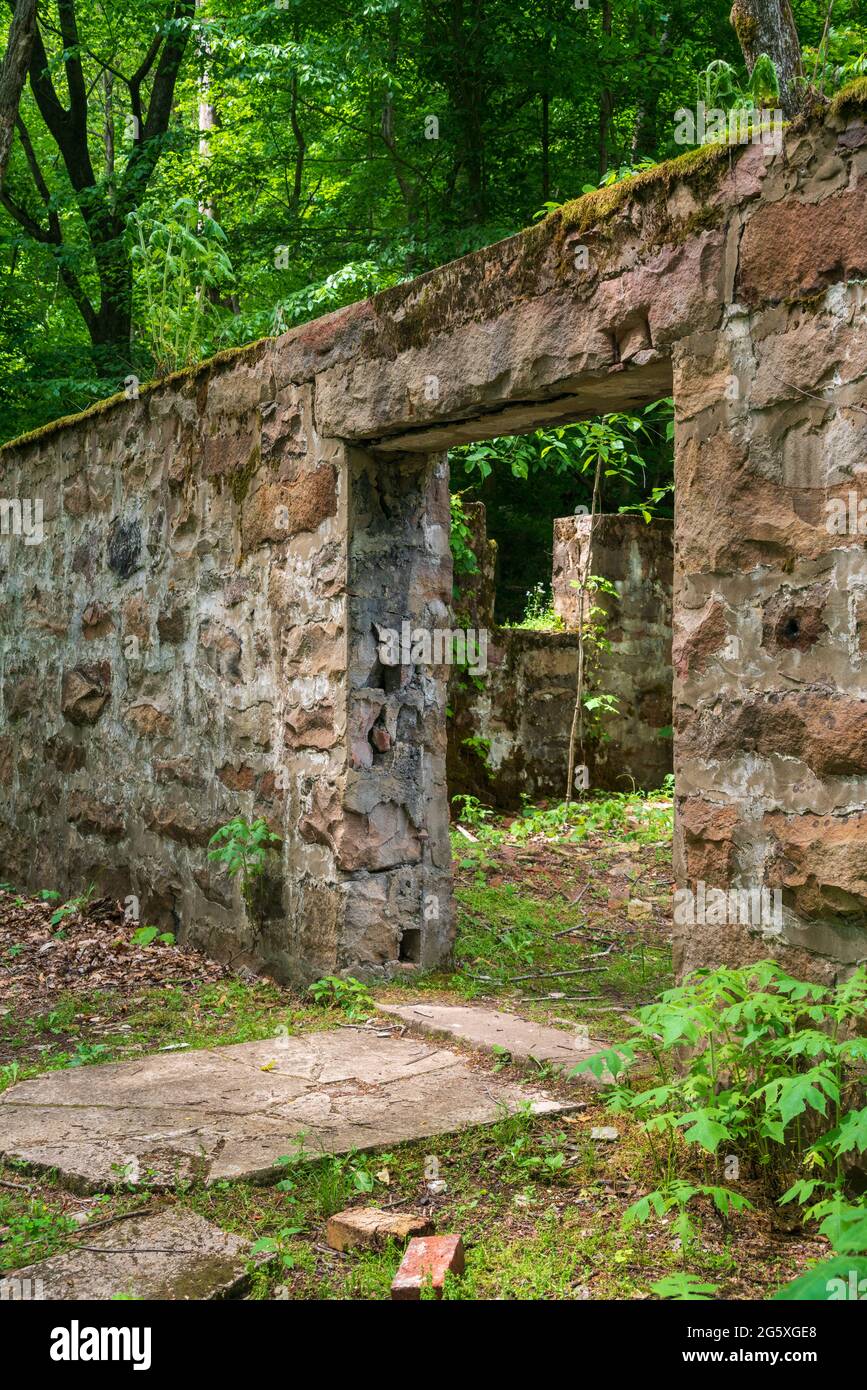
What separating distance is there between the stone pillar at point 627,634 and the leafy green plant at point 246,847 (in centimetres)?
452

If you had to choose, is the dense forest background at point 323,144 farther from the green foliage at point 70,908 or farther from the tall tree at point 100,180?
the green foliage at point 70,908

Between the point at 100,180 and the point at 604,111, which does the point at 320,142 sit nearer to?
the point at 100,180

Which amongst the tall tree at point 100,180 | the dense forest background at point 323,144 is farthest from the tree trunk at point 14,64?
the tall tree at point 100,180

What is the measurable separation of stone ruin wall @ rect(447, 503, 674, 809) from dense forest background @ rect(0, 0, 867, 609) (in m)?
1.04

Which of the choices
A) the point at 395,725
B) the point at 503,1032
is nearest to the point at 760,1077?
the point at 503,1032

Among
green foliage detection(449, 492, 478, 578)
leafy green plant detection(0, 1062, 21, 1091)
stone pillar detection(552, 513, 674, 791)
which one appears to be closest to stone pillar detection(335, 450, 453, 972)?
leafy green plant detection(0, 1062, 21, 1091)

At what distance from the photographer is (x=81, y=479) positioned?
235 inches

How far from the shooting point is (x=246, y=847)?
4.56 meters

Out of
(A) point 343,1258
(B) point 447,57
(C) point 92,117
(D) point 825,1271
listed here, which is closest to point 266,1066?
(A) point 343,1258

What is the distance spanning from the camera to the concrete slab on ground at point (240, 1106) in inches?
109

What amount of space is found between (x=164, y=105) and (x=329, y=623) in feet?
34.8

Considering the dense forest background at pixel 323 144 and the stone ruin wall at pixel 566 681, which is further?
the dense forest background at pixel 323 144

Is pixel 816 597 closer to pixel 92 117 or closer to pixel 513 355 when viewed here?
pixel 513 355

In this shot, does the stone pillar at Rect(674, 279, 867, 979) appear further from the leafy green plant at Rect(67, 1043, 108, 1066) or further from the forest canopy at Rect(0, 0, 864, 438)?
the forest canopy at Rect(0, 0, 864, 438)
